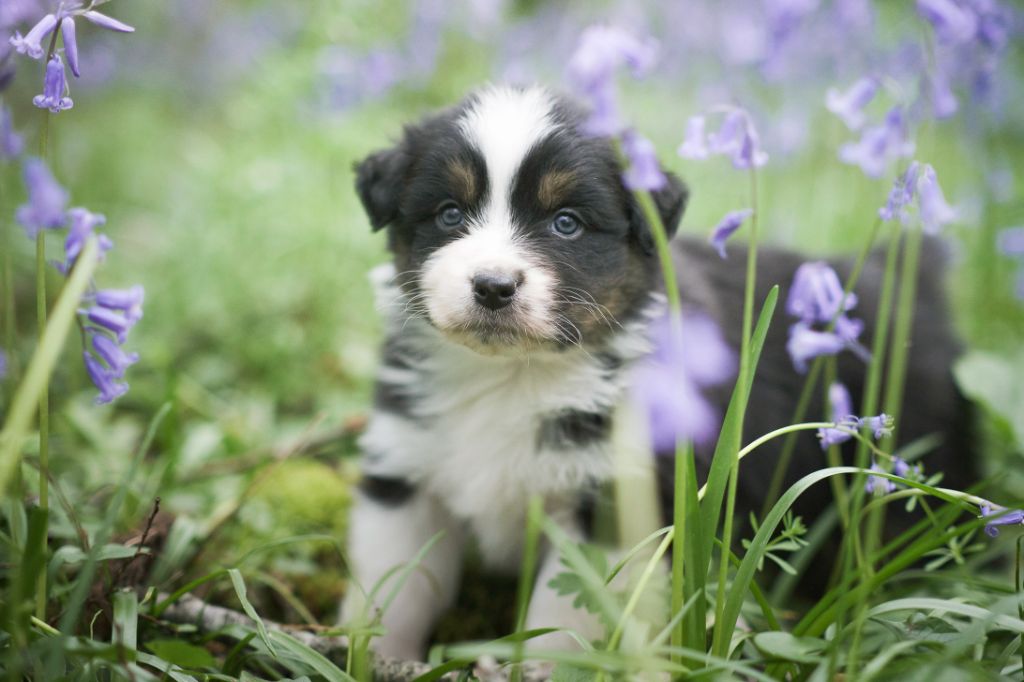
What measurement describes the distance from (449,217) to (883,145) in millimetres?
1327

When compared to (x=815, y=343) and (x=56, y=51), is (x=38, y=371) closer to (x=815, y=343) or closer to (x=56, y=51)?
(x=56, y=51)

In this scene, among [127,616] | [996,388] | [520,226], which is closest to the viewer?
[127,616]

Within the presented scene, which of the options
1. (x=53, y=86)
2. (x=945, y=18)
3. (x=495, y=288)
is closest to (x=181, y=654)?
(x=495, y=288)

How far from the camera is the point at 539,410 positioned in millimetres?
2809

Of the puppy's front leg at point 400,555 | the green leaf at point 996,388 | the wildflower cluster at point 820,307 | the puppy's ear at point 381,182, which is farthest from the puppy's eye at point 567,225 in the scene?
the green leaf at point 996,388

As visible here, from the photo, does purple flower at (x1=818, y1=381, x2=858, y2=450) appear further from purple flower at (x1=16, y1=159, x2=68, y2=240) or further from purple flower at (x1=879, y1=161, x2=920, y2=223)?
purple flower at (x1=16, y1=159, x2=68, y2=240)

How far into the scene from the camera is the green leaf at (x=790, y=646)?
A: 1936 mm

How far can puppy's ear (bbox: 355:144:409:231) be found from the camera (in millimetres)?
2863

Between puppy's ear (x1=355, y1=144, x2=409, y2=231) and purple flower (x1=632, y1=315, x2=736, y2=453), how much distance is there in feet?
3.20

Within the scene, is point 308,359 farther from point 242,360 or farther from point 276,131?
point 276,131

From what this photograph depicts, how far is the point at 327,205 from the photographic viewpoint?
214 inches

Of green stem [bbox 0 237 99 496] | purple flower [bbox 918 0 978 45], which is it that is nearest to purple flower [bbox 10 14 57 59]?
green stem [bbox 0 237 99 496]

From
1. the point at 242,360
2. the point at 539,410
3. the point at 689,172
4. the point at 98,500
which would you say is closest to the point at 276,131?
the point at 242,360

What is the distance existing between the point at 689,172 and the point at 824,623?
189 inches
